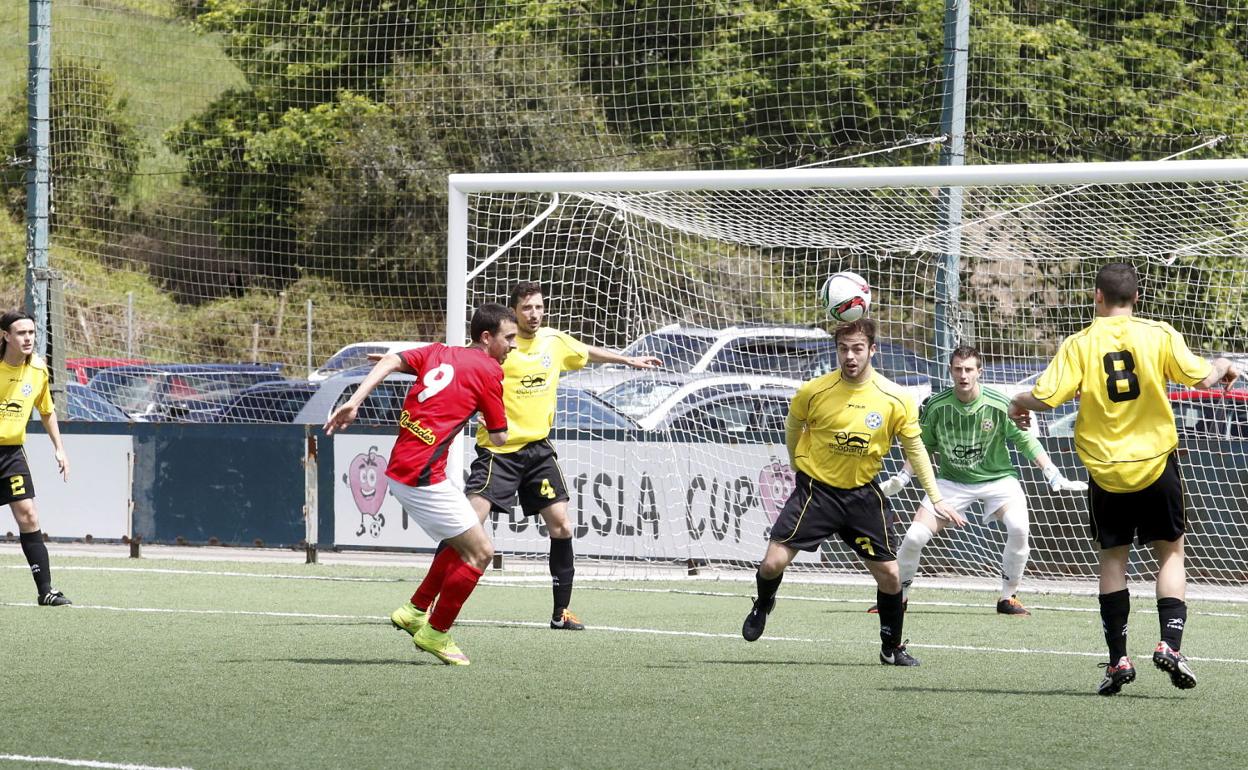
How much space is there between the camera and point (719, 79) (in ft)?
77.2

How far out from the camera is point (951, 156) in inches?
568

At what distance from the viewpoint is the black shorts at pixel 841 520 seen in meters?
7.97

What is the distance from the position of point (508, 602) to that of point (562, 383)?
4.58 m

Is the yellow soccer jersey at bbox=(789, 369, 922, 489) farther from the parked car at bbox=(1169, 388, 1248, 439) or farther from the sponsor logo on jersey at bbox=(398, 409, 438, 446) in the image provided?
the parked car at bbox=(1169, 388, 1248, 439)

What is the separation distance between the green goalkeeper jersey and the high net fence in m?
3.69

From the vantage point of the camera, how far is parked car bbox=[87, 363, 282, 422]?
882 inches

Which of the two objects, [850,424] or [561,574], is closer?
[850,424]

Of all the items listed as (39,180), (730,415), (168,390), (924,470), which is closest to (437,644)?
(924,470)

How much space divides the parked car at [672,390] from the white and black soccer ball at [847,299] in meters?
5.55

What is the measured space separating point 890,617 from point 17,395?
20.1 feet

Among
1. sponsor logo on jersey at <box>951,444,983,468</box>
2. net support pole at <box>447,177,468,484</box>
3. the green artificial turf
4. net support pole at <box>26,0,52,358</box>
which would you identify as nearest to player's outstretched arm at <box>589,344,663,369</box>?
the green artificial turf

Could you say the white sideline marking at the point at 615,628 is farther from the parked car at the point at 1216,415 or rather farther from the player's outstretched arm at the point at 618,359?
the parked car at the point at 1216,415

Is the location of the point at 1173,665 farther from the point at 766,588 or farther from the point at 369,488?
the point at 369,488

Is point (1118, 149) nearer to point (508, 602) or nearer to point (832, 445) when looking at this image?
point (508, 602)
